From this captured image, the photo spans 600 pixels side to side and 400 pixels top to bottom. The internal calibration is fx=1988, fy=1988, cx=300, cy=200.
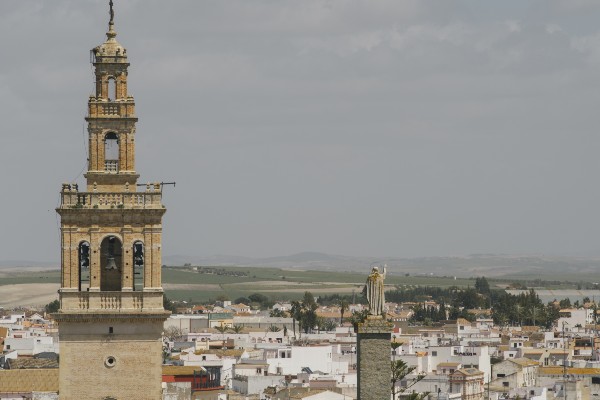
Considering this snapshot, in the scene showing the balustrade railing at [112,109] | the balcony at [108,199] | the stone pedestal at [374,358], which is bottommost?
the stone pedestal at [374,358]

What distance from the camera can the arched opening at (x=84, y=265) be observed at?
43750mm

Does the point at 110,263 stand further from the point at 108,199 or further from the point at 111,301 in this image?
the point at 108,199

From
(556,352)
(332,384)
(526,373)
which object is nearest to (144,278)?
(332,384)

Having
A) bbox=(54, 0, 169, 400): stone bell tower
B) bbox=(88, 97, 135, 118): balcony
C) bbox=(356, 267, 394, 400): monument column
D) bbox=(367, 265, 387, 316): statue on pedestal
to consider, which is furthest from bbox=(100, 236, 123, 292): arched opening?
bbox=(356, 267, 394, 400): monument column

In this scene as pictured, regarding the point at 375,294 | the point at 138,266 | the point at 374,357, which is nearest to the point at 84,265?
the point at 138,266

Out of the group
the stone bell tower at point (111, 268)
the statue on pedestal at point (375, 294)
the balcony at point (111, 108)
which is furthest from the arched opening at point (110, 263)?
the statue on pedestal at point (375, 294)

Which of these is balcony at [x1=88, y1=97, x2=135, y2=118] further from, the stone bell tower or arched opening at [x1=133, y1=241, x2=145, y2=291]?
arched opening at [x1=133, y1=241, x2=145, y2=291]

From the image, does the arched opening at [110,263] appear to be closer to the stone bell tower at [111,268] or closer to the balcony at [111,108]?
the stone bell tower at [111,268]

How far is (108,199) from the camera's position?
4378 cm

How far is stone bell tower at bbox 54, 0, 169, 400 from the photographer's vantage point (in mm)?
43281

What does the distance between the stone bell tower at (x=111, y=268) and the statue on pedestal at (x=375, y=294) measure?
232 inches

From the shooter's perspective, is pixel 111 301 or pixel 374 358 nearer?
pixel 374 358

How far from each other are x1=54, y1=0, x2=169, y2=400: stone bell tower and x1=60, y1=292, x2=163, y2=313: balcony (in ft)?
0.07

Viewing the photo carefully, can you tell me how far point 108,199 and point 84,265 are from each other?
1.55 m
